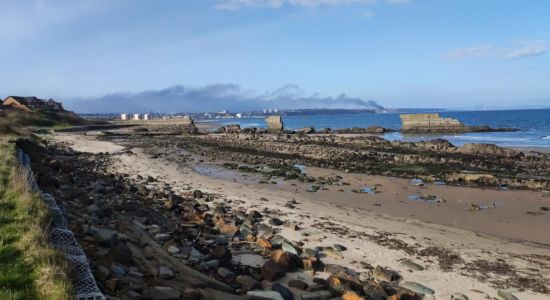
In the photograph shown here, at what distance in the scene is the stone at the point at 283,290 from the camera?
6.38 metres

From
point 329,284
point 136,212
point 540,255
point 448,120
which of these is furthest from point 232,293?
point 448,120

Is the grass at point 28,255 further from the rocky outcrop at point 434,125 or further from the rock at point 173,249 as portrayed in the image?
the rocky outcrop at point 434,125

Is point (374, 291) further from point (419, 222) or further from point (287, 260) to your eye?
point (419, 222)

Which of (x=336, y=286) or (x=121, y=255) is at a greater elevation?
(x=121, y=255)

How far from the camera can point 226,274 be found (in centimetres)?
730

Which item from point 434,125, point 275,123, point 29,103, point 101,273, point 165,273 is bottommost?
point 165,273

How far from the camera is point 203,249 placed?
882cm

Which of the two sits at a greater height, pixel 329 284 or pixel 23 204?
pixel 23 204

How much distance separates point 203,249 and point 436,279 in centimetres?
420

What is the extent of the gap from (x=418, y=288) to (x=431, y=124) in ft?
228

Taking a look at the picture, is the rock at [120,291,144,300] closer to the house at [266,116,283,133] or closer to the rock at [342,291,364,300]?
the rock at [342,291,364,300]

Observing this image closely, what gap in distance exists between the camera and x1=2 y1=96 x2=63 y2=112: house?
87.0m

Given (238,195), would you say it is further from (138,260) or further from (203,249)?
(138,260)

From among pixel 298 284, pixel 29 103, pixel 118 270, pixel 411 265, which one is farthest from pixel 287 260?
pixel 29 103
